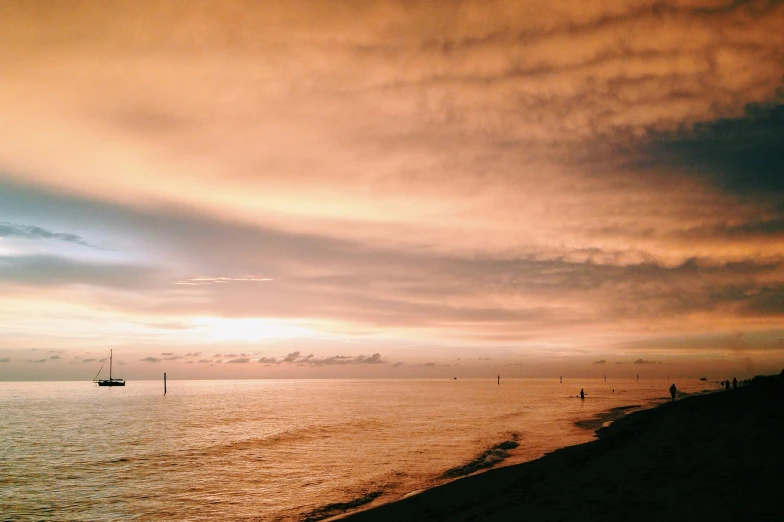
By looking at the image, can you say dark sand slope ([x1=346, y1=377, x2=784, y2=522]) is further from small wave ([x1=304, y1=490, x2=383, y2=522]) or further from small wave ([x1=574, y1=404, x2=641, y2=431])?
small wave ([x1=574, y1=404, x2=641, y2=431])

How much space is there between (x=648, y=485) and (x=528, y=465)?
10.1 meters

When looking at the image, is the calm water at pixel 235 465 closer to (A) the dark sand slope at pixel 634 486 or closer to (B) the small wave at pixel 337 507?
(B) the small wave at pixel 337 507

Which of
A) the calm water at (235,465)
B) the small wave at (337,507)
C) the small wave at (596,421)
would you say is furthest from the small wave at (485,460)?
the small wave at (596,421)

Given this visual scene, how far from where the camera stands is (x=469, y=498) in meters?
19.3

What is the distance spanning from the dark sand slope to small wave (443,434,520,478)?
135 inches

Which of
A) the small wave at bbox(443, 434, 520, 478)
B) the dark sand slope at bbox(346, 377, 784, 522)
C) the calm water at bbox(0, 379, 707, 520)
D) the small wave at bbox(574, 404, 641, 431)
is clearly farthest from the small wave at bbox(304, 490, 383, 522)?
the small wave at bbox(574, 404, 641, 431)

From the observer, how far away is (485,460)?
104 ft

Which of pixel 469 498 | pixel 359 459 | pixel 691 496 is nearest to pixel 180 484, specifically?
pixel 359 459

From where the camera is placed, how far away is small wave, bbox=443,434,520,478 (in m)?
28.3

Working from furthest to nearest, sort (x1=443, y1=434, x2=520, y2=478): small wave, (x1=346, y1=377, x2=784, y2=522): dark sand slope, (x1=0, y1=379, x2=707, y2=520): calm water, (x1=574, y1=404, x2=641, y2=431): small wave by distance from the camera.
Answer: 1. (x1=574, y1=404, x2=641, y2=431): small wave
2. (x1=443, y1=434, x2=520, y2=478): small wave
3. (x1=0, y1=379, x2=707, y2=520): calm water
4. (x1=346, y1=377, x2=784, y2=522): dark sand slope

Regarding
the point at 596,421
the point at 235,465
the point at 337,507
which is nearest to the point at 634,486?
the point at 337,507

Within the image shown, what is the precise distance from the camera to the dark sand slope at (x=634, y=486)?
13750 millimetres

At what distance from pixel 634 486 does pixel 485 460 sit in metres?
16.0

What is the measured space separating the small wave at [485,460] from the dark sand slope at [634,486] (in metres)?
3.42
